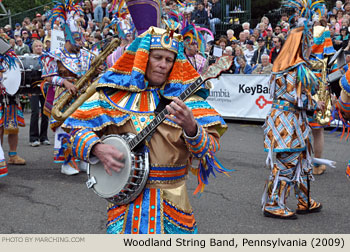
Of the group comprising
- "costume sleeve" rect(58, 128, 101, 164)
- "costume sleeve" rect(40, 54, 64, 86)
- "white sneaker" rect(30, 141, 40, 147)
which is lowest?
"white sneaker" rect(30, 141, 40, 147)

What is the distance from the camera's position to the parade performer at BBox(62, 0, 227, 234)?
255 centimetres

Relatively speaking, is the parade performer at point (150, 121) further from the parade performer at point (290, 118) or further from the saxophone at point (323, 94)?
the saxophone at point (323, 94)

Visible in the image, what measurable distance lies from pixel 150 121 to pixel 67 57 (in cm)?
414

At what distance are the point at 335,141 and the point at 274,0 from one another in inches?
603

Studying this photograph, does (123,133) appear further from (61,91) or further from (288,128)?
(61,91)

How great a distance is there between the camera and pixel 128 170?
8.07 ft

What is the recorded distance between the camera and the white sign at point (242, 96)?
36.8ft

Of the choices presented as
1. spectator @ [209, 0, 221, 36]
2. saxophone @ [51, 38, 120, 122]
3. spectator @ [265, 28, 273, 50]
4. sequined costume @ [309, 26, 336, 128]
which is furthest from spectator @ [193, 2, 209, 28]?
spectator @ [209, 0, 221, 36]

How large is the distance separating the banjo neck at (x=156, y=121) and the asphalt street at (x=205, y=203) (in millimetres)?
2217

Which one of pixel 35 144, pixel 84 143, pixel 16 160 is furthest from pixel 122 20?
pixel 35 144

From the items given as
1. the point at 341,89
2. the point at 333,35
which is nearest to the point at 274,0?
the point at 333,35

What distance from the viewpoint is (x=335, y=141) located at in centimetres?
924

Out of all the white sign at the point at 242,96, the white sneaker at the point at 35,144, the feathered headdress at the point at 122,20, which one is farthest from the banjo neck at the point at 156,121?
the white sign at the point at 242,96

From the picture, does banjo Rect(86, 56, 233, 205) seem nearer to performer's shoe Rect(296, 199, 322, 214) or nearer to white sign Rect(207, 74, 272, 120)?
performer's shoe Rect(296, 199, 322, 214)
